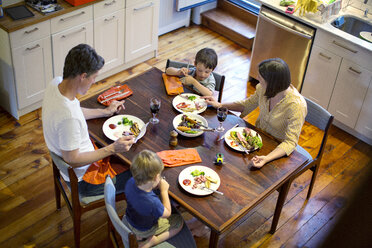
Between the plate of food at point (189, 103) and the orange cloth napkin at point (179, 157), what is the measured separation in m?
0.41

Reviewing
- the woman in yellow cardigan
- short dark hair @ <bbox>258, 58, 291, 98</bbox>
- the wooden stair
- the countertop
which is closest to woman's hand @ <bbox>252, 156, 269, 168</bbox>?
the woman in yellow cardigan

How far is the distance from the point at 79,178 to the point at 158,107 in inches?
25.9

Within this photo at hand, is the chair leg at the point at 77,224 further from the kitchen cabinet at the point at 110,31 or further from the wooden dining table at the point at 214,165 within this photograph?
the kitchen cabinet at the point at 110,31

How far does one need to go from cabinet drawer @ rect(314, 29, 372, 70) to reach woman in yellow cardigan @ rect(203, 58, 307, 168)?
1.32 m

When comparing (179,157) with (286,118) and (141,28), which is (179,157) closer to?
(286,118)

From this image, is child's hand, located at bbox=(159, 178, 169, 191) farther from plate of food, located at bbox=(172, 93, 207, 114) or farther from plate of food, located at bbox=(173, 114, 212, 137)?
plate of food, located at bbox=(172, 93, 207, 114)

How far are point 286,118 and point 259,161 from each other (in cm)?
46

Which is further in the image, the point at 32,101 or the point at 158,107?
the point at 32,101

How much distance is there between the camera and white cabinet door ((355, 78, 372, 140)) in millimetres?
3781

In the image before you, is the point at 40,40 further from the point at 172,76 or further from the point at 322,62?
the point at 322,62

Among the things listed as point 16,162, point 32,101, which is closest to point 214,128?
point 16,162

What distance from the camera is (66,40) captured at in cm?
383

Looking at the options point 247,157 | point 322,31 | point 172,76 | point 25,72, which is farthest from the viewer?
point 322,31

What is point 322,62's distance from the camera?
3.99 metres
